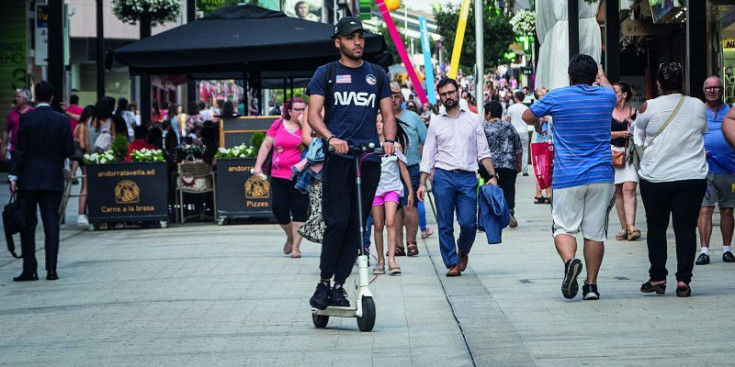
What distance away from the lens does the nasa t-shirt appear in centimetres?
904

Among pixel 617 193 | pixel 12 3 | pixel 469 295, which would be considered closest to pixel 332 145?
pixel 469 295

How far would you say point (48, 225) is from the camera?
13078 mm

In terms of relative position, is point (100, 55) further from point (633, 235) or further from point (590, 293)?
point (590, 293)

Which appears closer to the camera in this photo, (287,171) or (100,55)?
(287,171)

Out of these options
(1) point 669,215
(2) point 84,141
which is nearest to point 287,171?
(1) point 669,215

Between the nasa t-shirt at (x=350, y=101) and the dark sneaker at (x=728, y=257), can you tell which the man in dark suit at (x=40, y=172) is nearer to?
the nasa t-shirt at (x=350, y=101)

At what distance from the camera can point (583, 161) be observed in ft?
33.4

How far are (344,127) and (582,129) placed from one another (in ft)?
6.78

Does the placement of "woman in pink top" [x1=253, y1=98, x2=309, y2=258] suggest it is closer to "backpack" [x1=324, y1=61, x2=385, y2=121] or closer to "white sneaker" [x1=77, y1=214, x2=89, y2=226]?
"backpack" [x1=324, y1=61, x2=385, y2=121]

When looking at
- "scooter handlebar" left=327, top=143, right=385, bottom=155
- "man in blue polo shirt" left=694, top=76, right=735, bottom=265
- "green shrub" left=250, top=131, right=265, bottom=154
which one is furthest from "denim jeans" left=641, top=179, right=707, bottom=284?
"green shrub" left=250, top=131, right=265, bottom=154

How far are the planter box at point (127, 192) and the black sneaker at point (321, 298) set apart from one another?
10432 mm

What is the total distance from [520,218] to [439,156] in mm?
7349

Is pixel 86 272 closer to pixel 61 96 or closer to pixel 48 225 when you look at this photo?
pixel 48 225

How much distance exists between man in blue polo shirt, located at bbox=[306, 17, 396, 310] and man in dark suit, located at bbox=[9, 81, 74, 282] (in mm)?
4727
